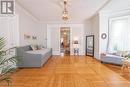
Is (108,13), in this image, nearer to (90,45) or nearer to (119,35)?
(119,35)

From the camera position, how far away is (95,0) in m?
6.57

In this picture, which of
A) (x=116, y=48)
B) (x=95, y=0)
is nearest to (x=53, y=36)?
(x=116, y=48)

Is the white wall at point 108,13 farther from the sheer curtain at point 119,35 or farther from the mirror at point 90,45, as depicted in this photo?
the mirror at point 90,45

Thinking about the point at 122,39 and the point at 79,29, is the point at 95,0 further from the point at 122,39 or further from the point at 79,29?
the point at 79,29

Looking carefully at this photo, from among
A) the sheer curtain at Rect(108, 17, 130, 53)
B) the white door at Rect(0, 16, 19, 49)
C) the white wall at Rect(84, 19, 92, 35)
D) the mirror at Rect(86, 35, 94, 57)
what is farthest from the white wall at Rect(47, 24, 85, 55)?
the white door at Rect(0, 16, 19, 49)

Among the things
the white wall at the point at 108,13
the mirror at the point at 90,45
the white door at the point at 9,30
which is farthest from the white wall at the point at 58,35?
the white door at the point at 9,30

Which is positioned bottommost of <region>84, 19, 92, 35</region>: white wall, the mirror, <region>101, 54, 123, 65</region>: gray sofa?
<region>101, 54, 123, 65</region>: gray sofa

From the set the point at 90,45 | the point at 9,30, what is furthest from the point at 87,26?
the point at 9,30

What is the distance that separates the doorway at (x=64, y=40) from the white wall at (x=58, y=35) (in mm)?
433

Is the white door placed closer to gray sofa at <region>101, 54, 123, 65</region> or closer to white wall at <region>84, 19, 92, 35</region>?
gray sofa at <region>101, 54, 123, 65</region>

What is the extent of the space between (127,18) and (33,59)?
4988mm

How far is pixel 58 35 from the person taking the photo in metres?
12.2

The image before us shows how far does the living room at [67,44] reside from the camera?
4.53 m

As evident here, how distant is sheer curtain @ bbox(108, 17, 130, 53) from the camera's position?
7762 millimetres
